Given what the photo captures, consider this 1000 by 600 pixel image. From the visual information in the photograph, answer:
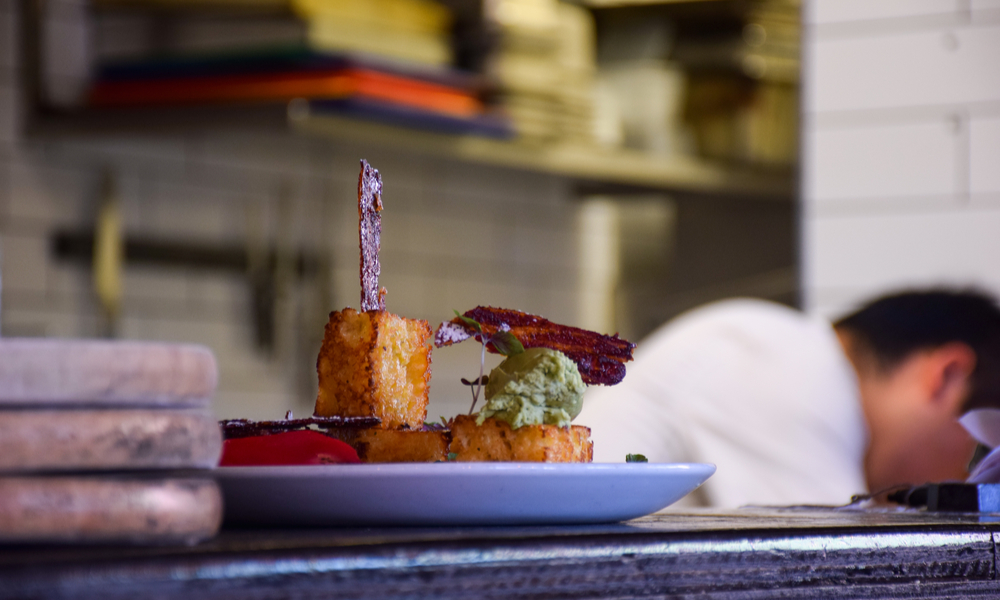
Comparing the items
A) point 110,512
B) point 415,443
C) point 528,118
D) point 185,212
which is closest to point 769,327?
point 528,118

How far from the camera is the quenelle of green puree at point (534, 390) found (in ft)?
2.10

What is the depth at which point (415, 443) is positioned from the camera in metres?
0.65

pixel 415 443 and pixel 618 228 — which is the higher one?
pixel 618 228

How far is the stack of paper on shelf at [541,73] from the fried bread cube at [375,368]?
6.01ft

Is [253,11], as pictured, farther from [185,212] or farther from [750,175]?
[750,175]

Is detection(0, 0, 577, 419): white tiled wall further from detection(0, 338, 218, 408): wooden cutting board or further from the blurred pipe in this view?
detection(0, 338, 218, 408): wooden cutting board

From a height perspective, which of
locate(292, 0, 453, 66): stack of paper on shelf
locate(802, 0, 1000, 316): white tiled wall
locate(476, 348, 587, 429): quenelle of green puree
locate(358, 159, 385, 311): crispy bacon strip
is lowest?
locate(476, 348, 587, 429): quenelle of green puree

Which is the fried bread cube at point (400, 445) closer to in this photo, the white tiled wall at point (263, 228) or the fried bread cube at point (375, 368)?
the fried bread cube at point (375, 368)

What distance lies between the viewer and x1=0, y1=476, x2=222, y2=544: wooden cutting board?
37 centimetres

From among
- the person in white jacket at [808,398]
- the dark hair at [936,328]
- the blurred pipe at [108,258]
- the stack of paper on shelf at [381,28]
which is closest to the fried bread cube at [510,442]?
the person in white jacket at [808,398]

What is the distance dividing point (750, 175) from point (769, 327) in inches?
39.3

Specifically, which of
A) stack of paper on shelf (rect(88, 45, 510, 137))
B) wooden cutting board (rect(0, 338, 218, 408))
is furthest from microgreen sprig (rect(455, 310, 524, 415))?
stack of paper on shelf (rect(88, 45, 510, 137))

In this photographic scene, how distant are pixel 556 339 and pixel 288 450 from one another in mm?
162

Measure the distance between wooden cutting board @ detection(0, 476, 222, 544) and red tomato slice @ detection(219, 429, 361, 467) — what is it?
22 cm
